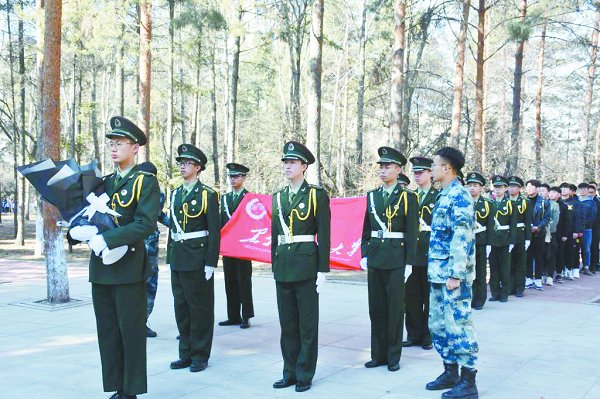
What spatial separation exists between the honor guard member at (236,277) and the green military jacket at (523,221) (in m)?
5.51

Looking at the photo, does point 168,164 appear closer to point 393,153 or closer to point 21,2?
point 21,2

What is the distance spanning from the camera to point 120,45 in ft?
64.0

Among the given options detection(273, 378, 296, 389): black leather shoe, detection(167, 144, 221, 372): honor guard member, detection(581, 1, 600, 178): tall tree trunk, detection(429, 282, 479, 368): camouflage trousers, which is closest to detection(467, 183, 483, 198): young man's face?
detection(429, 282, 479, 368): camouflage trousers

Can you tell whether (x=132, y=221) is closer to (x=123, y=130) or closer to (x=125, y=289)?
(x=125, y=289)

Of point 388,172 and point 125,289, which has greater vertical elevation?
point 388,172

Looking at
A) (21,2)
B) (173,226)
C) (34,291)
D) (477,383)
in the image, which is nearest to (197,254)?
(173,226)

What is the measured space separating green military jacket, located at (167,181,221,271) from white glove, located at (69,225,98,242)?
6.09 ft

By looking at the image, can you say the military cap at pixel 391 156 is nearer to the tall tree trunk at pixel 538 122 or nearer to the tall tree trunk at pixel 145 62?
the tall tree trunk at pixel 145 62

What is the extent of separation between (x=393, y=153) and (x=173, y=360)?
326cm

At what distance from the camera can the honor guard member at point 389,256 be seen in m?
6.08

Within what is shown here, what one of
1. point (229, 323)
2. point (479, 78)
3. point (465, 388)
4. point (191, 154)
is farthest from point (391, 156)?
point (479, 78)

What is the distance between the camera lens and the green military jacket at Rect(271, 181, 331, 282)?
545cm

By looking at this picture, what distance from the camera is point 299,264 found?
5.43 meters

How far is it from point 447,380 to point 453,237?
51.5 inches
